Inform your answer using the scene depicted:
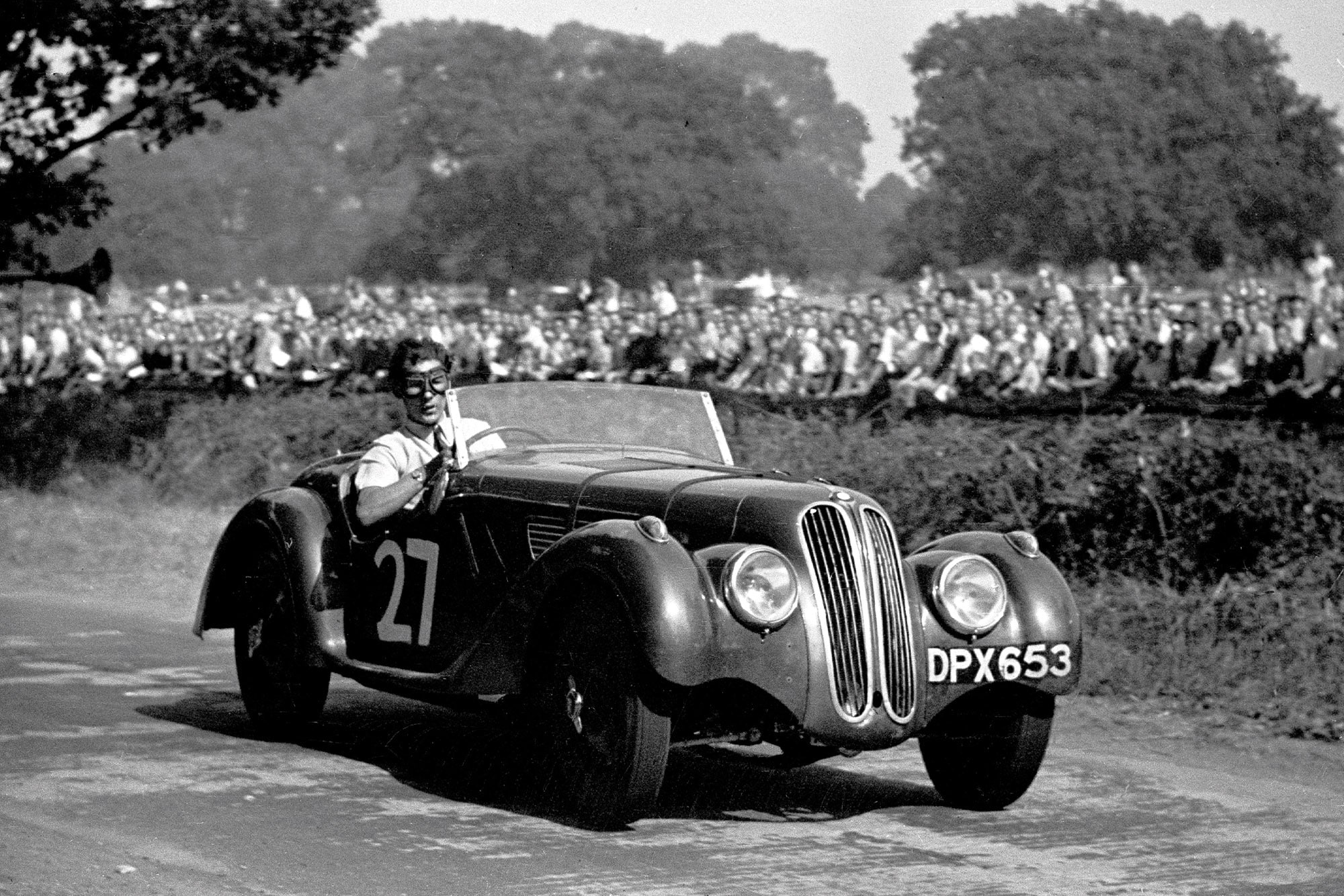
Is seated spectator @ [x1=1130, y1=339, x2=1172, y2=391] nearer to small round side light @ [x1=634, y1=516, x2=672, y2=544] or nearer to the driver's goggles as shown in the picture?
the driver's goggles

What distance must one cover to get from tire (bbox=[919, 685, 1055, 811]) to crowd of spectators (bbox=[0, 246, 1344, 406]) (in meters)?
5.43

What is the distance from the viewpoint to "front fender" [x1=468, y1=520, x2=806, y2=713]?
5777 mm

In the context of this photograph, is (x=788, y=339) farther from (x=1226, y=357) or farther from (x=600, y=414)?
(x=600, y=414)

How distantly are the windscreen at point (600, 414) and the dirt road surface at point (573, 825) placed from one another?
4.29 feet

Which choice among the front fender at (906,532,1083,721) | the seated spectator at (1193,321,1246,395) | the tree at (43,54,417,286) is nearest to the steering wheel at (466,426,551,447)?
the front fender at (906,532,1083,721)

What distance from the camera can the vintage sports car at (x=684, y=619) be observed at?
19.4 feet

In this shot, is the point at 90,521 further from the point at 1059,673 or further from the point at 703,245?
the point at 703,245

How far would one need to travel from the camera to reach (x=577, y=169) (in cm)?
4072

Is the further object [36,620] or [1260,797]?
[36,620]

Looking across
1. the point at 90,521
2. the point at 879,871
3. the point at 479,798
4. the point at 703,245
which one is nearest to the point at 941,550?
the point at 879,871

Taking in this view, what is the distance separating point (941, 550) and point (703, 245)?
116 feet

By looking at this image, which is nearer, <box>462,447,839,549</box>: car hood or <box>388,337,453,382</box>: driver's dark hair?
<box>462,447,839,549</box>: car hood

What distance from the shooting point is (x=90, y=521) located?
1850cm

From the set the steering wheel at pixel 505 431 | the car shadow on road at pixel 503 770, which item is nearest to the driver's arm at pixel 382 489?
the steering wheel at pixel 505 431
